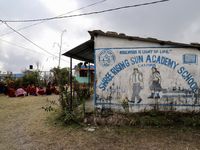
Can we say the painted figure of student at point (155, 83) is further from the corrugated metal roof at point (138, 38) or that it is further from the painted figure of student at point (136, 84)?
the corrugated metal roof at point (138, 38)

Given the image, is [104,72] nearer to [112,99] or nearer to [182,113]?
[112,99]

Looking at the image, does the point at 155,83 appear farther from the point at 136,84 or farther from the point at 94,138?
the point at 94,138

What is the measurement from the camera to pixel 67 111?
8.69m

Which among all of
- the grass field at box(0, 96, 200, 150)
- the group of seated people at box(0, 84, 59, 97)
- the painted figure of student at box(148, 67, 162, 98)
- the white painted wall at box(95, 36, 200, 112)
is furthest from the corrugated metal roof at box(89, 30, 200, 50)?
the group of seated people at box(0, 84, 59, 97)

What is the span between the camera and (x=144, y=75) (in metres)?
8.55

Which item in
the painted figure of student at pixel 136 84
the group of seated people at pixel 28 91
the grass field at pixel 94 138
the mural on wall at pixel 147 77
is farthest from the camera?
the group of seated people at pixel 28 91

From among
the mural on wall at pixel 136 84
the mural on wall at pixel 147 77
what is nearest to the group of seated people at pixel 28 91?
the mural on wall at pixel 147 77

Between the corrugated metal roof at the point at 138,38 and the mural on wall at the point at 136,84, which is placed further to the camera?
the mural on wall at the point at 136,84

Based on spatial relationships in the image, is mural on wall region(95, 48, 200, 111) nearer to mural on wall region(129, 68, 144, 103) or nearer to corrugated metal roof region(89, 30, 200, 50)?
mural on wall region(129, 68, 144, 103)

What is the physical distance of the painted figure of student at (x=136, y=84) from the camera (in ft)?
28.1

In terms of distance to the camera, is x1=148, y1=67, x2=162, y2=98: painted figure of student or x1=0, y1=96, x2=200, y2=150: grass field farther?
x1=148, y1=67, x2=162, y2=98: painted figure of student

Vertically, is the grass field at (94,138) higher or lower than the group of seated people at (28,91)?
lower

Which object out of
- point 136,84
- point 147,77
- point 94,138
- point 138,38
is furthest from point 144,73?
point 94,138

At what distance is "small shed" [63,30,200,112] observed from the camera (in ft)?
27.5
